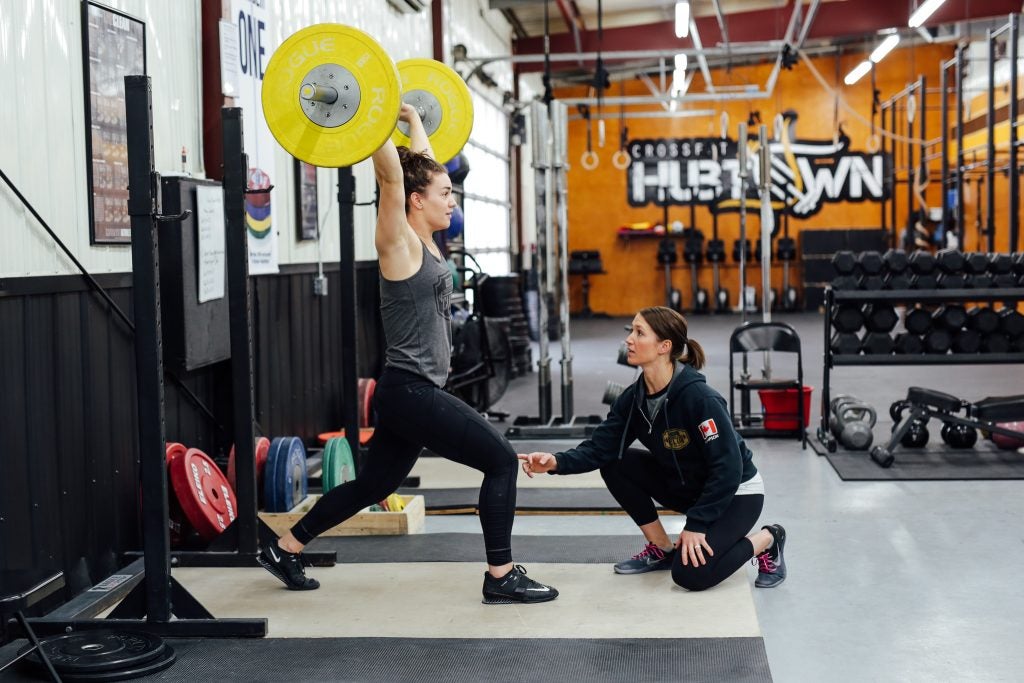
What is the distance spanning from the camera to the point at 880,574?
3.36m

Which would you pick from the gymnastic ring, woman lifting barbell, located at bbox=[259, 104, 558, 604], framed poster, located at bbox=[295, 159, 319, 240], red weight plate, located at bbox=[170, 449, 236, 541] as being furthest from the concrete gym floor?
the gymnastic ring

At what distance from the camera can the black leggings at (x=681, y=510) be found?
3.09 meters

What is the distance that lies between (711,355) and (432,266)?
25.4 feet

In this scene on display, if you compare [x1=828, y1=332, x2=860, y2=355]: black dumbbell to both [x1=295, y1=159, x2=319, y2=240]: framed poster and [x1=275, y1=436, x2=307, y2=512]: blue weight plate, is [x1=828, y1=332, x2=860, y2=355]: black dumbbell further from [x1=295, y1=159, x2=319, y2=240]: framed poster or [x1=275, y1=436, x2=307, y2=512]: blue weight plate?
[x1=275, y1=436, x2=307, y2=512]: blue weight plate

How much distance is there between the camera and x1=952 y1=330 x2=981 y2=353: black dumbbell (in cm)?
545

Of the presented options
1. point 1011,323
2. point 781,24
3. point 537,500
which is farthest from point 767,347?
point 781,24

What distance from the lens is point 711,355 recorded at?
1037 cm

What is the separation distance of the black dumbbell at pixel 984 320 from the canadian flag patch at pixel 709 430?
2.94 meters

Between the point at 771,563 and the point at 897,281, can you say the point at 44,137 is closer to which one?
the point at 771,563

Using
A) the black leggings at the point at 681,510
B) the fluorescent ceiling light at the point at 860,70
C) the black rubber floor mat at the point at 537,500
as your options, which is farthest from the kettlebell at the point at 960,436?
the fluorescent ceiling light at the point at 860,70

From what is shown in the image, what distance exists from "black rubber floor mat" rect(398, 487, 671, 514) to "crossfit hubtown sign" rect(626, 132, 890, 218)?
1268cm

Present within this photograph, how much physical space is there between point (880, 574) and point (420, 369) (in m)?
1.52

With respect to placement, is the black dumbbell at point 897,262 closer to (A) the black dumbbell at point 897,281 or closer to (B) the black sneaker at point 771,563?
(A) the black dumbbell at point 897,281

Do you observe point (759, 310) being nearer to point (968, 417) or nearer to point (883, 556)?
point (968, 417)
